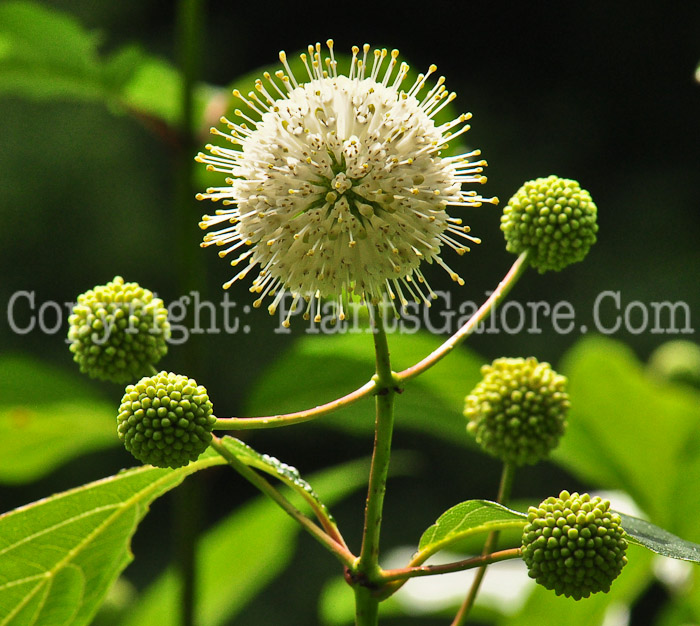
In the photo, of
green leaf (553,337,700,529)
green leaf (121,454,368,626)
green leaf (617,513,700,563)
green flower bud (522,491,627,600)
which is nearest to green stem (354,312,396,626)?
green flower bud (522,491,627,600)

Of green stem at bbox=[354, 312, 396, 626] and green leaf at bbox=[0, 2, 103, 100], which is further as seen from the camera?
green leaf at bbox=[0, 2, 103, 100]

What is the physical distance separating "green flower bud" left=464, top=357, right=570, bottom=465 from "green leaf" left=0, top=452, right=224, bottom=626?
20.7 inches

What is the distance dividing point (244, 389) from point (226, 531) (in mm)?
4455

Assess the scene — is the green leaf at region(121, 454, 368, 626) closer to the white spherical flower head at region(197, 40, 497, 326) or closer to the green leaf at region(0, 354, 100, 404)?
the green leaf at region(0, 354, 100, 404)

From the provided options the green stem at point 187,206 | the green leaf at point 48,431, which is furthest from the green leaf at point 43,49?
the green leaf at point 48,431

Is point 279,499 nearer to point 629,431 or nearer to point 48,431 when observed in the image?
point 48,431

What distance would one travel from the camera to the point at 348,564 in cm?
136

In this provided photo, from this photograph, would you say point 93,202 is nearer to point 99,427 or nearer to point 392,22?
point 392,22

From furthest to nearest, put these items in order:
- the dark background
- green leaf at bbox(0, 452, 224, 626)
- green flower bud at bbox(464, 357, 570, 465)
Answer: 1. the dark background
2. green flower bud at bbox(464, 357, 570, 465)
3. green leaf at bbox(0, 452, 224, 626)

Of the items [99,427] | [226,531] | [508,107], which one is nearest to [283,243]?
[99,427]

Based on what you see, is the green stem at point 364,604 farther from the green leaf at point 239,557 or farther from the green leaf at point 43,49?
the green leaf at point 43,49

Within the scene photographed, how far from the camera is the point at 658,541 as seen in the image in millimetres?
1306

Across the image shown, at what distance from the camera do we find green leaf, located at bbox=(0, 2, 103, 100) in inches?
96.0

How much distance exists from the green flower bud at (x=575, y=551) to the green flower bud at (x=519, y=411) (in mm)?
329
